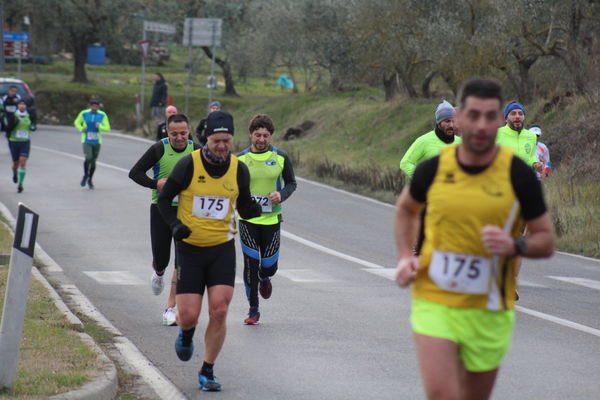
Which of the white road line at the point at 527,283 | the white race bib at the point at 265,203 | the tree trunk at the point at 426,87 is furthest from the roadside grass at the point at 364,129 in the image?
the white race bib at the point at 265,203

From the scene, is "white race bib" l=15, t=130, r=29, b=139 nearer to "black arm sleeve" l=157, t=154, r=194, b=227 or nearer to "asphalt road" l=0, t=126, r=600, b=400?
"asphalt road" l=0, t=126, r=600, b=400

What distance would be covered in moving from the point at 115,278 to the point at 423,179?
8771 mm

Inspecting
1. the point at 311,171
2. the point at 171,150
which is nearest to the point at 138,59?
the point at 311,171

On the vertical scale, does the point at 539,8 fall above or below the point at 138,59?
above

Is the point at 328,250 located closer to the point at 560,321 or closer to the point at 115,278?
the point at 115,278

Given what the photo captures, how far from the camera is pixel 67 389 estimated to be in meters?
7.31

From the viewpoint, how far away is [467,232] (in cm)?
527

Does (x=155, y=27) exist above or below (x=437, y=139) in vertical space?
below

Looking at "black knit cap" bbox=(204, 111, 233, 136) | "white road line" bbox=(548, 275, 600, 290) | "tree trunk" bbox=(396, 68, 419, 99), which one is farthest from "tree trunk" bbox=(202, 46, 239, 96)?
"black knit cap" bbox=(204, 111, 233, 136)

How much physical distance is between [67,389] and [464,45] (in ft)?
76.6

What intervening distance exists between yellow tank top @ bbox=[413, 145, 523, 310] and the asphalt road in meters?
2.75

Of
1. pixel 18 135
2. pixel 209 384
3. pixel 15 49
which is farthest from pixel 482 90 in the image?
pixel 15 49

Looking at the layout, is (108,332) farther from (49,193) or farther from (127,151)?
(127,151)

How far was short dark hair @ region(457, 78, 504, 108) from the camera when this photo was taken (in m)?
5.21
